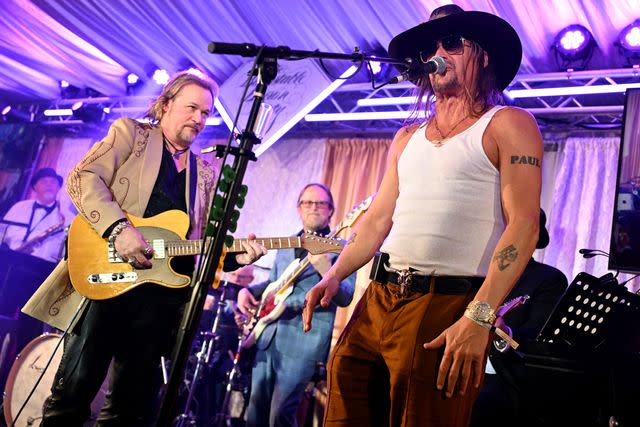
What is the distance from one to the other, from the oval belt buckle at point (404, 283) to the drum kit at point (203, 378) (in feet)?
14.4

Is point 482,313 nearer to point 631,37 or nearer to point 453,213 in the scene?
point 453,213

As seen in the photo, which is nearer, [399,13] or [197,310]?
[197,310]

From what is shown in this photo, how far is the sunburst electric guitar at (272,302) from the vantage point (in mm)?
5953

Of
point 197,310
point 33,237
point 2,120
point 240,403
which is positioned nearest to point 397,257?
point 197,310

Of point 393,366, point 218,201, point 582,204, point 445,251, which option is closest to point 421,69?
point 445,251

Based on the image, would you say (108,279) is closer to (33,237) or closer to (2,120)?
(33,237)

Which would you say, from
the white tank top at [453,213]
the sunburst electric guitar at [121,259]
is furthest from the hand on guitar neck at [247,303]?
the white tank top at [453,213]

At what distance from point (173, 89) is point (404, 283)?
2343 mm

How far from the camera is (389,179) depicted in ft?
8.76

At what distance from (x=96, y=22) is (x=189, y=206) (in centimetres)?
502

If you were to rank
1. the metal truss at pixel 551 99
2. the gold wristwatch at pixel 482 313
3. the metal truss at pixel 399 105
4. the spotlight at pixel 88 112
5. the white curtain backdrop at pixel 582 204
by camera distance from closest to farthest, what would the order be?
1. the gold wristwatch at pixel 482 313
2. the metal truss at pixel 551 99
3. the metal truss at pixel 399 105
4. the white curtain backdrop at pixel 582 204
5. the spotlight at pixel 88 112

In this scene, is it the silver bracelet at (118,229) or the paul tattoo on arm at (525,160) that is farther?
the silver bracelet at (118,229)

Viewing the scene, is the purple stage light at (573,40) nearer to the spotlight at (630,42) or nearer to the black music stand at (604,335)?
the spotlight at (630,42)

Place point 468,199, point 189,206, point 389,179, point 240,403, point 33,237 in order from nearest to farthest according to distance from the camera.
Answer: point 468,199
point 389,179
point 189,206
point 240,403
point 33,237
